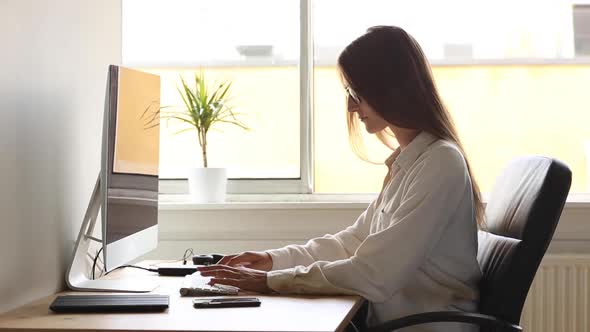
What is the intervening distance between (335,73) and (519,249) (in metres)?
1.61

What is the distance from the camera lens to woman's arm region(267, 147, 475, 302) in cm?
200

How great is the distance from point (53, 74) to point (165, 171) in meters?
1.37

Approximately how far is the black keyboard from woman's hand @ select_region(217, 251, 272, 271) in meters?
0.44

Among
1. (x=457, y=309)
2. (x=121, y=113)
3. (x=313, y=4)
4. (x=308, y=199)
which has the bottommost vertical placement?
(x=457, y=309)

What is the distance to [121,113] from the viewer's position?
84.1 inches

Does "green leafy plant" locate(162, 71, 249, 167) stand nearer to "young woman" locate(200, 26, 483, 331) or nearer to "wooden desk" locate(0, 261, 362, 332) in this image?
"young woman" locate(200, 26, 483, 331)

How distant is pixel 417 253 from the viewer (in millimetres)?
2008

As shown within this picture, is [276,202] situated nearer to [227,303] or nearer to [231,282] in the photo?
[231,282]

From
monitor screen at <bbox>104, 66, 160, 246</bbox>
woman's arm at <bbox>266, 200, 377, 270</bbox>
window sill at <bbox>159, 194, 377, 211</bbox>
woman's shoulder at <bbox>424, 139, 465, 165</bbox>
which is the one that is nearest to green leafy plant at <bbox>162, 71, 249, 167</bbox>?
window sill at <bbox>159, 194, 377, 211</bbox>

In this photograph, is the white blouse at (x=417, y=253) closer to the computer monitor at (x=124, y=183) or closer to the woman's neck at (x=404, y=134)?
the woman's neck at (x=404, y=134)

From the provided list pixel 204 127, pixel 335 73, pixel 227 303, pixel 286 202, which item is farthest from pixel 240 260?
pixel 335 73

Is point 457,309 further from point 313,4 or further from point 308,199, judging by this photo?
point 313,4

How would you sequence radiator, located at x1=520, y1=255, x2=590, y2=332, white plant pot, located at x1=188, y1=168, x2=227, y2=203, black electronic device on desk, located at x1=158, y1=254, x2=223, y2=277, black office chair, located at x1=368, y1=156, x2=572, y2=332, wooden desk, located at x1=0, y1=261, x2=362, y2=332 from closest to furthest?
wooden desk, located at x1=0, y1=261, x2=362, y2=332, black office chair, located at x1=368, y1=156, x2=572, y2=332, black electronic device on desk, located at x1=158, y1=254, x2=223, y2=277, radiator, located at x1=520, y1=255, x2=590, y2=332, white plant pot, located at x1=188, y1=168, x2=227, y2=203

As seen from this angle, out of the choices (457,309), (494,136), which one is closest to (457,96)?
(494,136)
